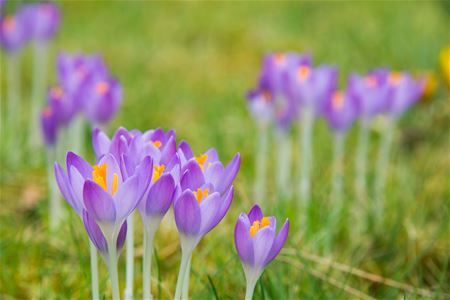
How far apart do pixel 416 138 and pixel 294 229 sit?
1.74 metres

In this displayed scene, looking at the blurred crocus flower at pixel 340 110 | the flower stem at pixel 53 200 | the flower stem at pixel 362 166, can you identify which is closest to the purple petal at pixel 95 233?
the flower stem at pixel 53 200

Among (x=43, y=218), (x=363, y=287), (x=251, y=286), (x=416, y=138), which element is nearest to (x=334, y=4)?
(x=416, y=138)

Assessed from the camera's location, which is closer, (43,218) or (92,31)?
(43,218)

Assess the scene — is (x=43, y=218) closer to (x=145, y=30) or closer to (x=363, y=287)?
(x=363, y=287)

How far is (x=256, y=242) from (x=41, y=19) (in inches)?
94.7

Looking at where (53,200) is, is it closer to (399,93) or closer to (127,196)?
(399,93)

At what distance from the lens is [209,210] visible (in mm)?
1358

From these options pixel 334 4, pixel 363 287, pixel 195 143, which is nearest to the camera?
pixel 363 287

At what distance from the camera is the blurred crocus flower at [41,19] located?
3453mm

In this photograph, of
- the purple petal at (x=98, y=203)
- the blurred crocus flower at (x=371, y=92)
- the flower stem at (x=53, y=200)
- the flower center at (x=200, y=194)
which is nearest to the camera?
the purple petal at (x=98, y=203)

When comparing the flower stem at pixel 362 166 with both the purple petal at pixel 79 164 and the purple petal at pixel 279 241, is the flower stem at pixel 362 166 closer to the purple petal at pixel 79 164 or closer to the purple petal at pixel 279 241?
the purple petal at pixel 279 241

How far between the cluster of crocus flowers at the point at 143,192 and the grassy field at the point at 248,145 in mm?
212

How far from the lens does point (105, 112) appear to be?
264 centimetres

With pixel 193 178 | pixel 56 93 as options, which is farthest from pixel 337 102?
pixel 193 178
